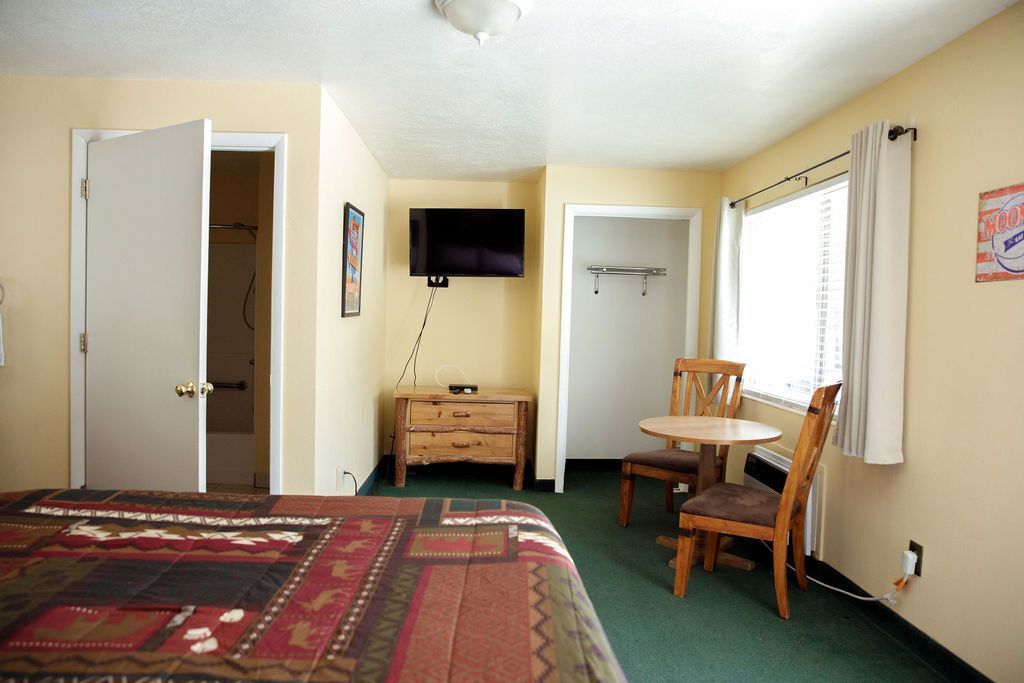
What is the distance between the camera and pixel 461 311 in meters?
4.84

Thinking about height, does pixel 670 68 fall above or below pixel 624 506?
above

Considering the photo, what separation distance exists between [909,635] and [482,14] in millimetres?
2801

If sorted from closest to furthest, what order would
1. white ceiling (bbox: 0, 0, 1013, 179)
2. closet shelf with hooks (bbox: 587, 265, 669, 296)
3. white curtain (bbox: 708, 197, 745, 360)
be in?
1. white ceiling (bbox: 0, 0, 1013, 179)
2. white curtain (bbox: 708, 197, 745, 360)
3. closet shelf with hooks (bbox: 587, 265, 669, 296)

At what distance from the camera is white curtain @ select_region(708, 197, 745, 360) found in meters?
3.79

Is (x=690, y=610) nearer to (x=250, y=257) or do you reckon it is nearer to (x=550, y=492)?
(x=550, y=492)

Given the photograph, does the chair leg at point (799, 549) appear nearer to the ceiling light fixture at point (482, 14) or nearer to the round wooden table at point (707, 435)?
the round wooden table at point (707, 435)

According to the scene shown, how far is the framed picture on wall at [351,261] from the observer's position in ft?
10.8

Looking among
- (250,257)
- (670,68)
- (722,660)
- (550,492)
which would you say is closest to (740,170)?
(670,68)

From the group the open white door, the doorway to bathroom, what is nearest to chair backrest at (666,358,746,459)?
the open white door

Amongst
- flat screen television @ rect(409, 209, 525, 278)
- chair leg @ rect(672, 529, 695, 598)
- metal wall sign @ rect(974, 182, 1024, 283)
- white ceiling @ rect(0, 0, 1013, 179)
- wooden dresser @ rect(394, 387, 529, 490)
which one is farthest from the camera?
flat screen television @ rect(409, 209, 525, 278)

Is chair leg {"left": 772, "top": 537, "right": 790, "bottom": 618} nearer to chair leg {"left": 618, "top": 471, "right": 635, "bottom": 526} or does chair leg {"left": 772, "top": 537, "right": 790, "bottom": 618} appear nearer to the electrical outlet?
the electrical outlet

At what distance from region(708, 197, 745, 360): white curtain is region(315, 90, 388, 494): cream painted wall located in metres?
2.34

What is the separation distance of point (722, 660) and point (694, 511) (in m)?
0.62

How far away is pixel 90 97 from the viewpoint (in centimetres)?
281
